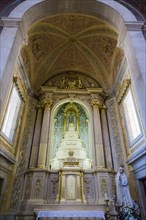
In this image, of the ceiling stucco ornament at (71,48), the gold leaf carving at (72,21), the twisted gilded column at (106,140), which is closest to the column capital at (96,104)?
the twisted gilded column at (106,140)

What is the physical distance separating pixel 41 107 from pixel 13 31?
4.71 metres

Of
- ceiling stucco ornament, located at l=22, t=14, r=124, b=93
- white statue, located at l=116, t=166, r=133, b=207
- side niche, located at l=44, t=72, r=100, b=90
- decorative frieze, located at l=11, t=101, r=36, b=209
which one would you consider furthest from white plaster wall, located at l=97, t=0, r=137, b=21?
decorative frieze, located at l=11, t=101, r=36, b=209

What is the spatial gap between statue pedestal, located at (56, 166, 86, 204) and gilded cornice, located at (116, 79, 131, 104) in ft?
14.1

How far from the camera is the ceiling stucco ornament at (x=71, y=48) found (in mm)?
8875

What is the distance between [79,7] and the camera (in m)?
7.04

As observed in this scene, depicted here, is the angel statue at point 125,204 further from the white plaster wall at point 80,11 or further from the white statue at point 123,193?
the white plaster wall at point 80,11

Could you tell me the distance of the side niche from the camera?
1072 centimetres

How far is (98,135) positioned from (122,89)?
2.71 meters

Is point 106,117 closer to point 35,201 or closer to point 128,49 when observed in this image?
point 128,49

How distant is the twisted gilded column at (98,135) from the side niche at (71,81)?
1642 millimetres

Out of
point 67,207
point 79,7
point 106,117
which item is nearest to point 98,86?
point 106,117

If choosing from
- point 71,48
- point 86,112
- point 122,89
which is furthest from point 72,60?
point 122,89

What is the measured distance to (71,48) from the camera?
1041cm

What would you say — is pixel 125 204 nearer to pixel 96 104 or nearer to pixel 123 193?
pixel 123 193
